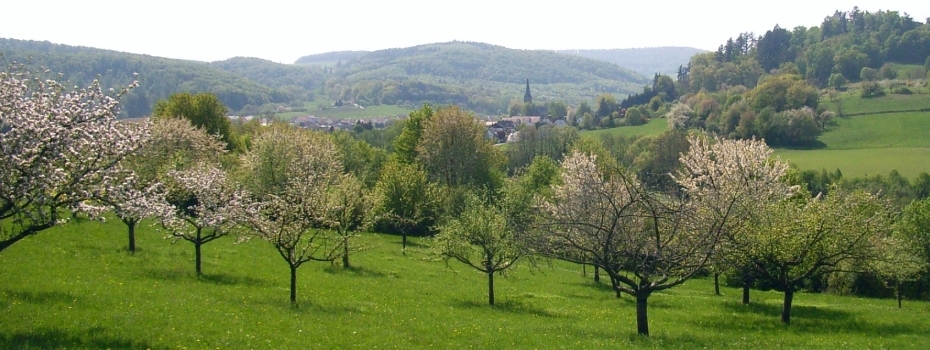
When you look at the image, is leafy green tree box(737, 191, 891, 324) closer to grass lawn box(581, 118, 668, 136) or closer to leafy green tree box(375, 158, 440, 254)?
leafy green tree box(375, 158, 440, 254)

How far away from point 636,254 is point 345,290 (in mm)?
14237

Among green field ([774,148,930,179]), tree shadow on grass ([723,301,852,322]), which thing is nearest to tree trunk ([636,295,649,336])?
tree shadow on grass ([723,301,852,322])

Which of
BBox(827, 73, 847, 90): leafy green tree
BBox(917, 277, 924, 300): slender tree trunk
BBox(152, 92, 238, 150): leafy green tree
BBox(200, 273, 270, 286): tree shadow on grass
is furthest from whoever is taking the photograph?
BBox(827, 73, 847, 90): leafy green tree

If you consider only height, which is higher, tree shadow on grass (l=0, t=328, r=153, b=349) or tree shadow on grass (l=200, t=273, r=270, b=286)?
tree shadow on grass (l=0, t=328, r=153, b=349)

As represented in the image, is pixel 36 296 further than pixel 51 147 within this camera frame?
Yes

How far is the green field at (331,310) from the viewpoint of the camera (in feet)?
63.1

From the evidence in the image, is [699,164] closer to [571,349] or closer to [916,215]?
[916,215]

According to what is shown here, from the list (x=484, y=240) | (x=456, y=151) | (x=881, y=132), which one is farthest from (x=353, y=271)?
(x=881, y=132)

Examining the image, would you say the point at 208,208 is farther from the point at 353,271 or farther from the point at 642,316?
the point at 642,316

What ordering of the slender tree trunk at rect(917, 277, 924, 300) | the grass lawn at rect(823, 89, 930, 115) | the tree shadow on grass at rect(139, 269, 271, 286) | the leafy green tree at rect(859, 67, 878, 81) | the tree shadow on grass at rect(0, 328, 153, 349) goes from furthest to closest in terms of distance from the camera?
1. the leafy green tree at rect(859, 67, 878, 81)
2. the grass lawn at rect(823, 89, 930, 115)
3. the slender tree trunk at rect(917, 277, 924, 300)
4. the tree shadow on grass at rect(139, 269, 271, 286)
5. the tree shadow on grass at rect(0, 328, 153, 349)

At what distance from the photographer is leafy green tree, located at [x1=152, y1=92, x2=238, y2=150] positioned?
252ft

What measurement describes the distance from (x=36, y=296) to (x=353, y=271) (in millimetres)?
18582

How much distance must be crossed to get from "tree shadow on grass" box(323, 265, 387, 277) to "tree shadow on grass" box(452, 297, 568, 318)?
829 cm

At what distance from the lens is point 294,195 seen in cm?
2828
